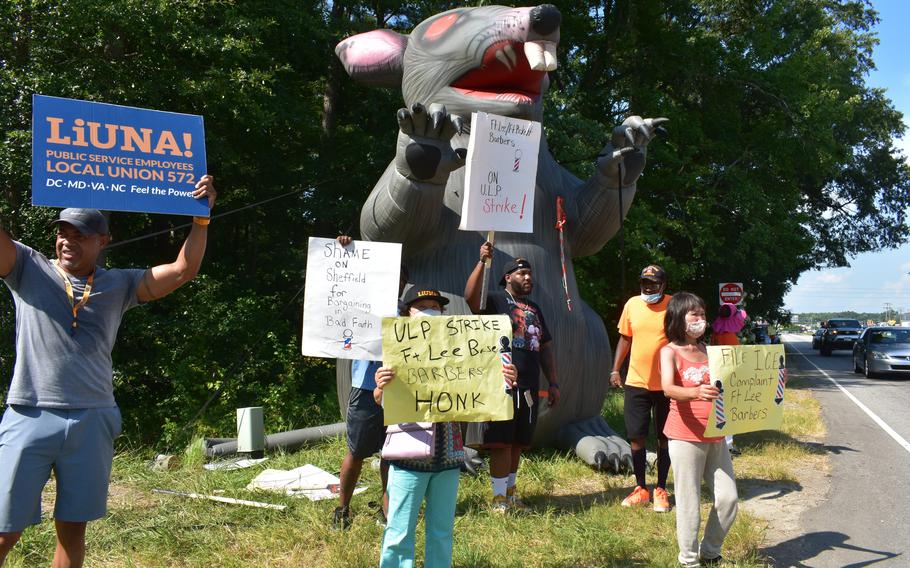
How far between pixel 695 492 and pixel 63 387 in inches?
103

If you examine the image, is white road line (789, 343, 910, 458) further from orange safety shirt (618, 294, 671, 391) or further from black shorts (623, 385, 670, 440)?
orange safety shirt (618, 294, 671, 391)

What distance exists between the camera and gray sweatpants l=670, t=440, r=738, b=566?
3.18 meters

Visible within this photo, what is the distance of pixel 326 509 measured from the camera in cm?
417

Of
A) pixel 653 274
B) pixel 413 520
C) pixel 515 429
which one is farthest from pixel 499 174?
pixel 413 520

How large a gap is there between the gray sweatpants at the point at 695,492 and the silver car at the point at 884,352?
45.8ft

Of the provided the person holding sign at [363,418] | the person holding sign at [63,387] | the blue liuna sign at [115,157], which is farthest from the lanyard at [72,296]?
the person holding sign at [363,418]

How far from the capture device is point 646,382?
14.4 ft

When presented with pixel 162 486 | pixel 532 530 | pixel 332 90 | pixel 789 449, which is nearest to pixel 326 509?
pixel 532 530

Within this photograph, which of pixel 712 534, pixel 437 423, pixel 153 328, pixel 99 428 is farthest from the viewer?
pixel 153 328

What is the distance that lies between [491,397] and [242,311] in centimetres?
646

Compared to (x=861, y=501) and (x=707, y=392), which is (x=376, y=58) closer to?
(x=707, y=392)

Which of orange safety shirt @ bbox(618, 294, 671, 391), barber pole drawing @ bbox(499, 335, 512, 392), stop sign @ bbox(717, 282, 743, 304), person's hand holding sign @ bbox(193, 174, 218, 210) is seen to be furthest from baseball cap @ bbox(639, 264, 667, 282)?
stop sign @ bbox(717, 282, 743, 304)

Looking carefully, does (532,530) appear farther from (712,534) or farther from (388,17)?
(388,17)

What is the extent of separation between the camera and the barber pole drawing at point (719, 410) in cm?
318
